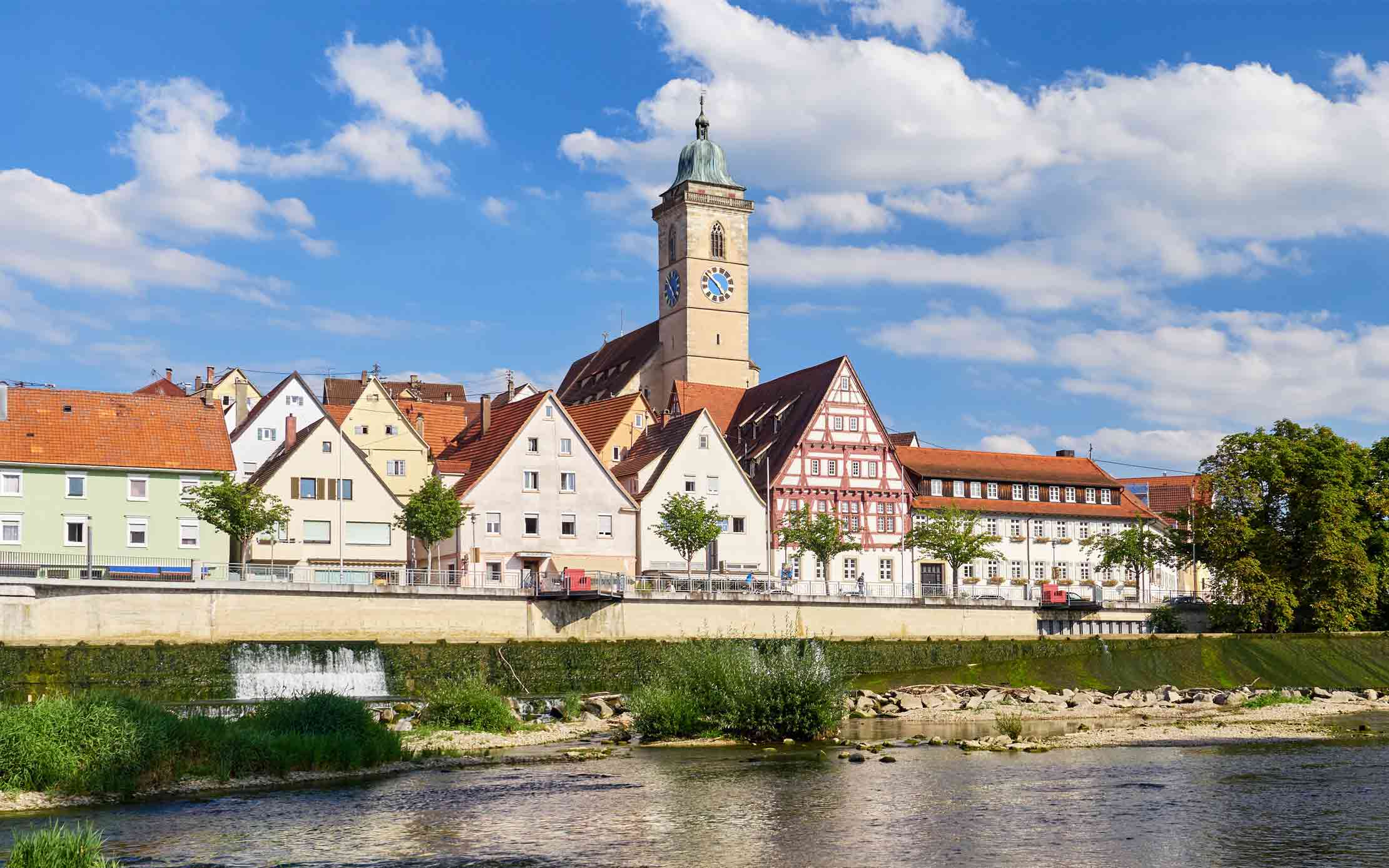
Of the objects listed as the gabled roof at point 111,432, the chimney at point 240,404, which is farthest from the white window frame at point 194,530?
the chimney at point 240,404

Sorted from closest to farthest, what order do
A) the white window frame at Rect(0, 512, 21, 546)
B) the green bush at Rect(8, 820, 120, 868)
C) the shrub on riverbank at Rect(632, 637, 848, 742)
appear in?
1. the green bush at Rect(8, 820, 120, 868)
2. the shrub on riverbank at Rect(632, 637, 848, 742)
3. the white window frame at Rect(0, 512, 21, 546)

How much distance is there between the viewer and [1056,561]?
10625 centimetres

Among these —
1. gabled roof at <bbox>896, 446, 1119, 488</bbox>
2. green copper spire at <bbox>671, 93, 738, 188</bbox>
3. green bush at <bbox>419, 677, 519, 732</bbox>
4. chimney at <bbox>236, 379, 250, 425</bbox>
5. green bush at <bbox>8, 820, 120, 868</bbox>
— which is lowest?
green bush at <bbox>419, 677, 519, 732</bbox>

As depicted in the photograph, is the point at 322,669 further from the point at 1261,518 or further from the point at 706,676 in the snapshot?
the point at 1261,518

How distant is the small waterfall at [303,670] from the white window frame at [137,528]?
15.6m

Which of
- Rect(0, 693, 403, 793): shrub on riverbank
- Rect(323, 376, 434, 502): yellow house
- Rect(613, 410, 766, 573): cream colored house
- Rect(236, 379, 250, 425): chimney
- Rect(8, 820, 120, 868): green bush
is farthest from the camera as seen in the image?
Rect(236, 379, 250, 425): chimney

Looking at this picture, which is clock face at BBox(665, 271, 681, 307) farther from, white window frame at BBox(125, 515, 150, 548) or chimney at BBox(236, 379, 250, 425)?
white window frame at BBox(125, 515, 150, 548)

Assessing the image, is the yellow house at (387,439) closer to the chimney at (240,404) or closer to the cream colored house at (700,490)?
the chimney at (240,404)

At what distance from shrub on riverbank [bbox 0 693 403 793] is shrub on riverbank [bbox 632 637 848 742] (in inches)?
392

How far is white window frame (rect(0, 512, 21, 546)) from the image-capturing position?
7262 cm

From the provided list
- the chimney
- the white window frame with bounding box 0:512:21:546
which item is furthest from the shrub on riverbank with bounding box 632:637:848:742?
the chimney

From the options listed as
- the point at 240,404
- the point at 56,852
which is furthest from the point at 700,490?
the point at 56,852

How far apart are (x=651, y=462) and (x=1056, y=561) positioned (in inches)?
1196

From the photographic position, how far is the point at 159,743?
121ft
